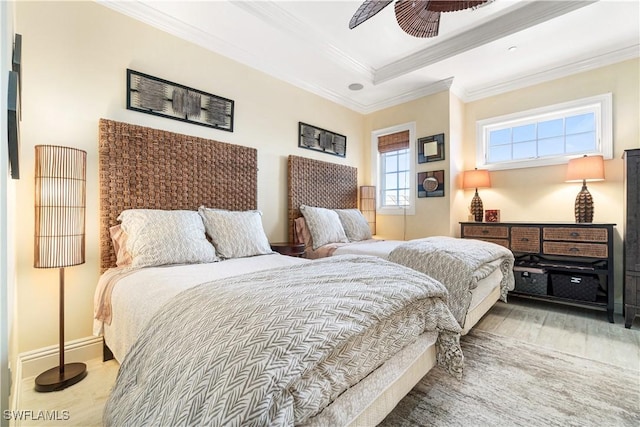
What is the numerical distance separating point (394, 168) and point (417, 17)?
8.14 feet

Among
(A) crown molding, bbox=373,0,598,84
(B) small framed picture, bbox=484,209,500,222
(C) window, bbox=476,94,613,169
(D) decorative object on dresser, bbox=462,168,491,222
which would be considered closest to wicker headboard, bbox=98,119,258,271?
Answer: (A) crown molding, bbox=373,0,598,84

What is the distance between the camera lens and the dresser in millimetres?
2723

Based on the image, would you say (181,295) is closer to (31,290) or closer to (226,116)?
(31,290)

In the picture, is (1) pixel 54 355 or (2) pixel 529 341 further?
(2) pixel 529 341

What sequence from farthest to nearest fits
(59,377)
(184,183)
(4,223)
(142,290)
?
1. (184,183)
2. (59,377)
3. (142,290)
4. (4,223)

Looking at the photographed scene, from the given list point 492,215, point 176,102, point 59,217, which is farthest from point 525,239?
point 59,217

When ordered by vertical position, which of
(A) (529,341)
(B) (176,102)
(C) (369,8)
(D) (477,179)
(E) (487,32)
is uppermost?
(E) (487,32)

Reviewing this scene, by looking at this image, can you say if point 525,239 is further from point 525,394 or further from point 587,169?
point 525,394

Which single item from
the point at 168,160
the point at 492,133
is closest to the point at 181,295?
the point at 168,160

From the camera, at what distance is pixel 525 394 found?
1.61 metres

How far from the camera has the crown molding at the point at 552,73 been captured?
2908mm

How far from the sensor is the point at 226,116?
2.86 metres

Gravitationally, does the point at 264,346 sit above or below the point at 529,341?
above

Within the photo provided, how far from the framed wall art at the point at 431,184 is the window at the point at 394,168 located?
17cm
